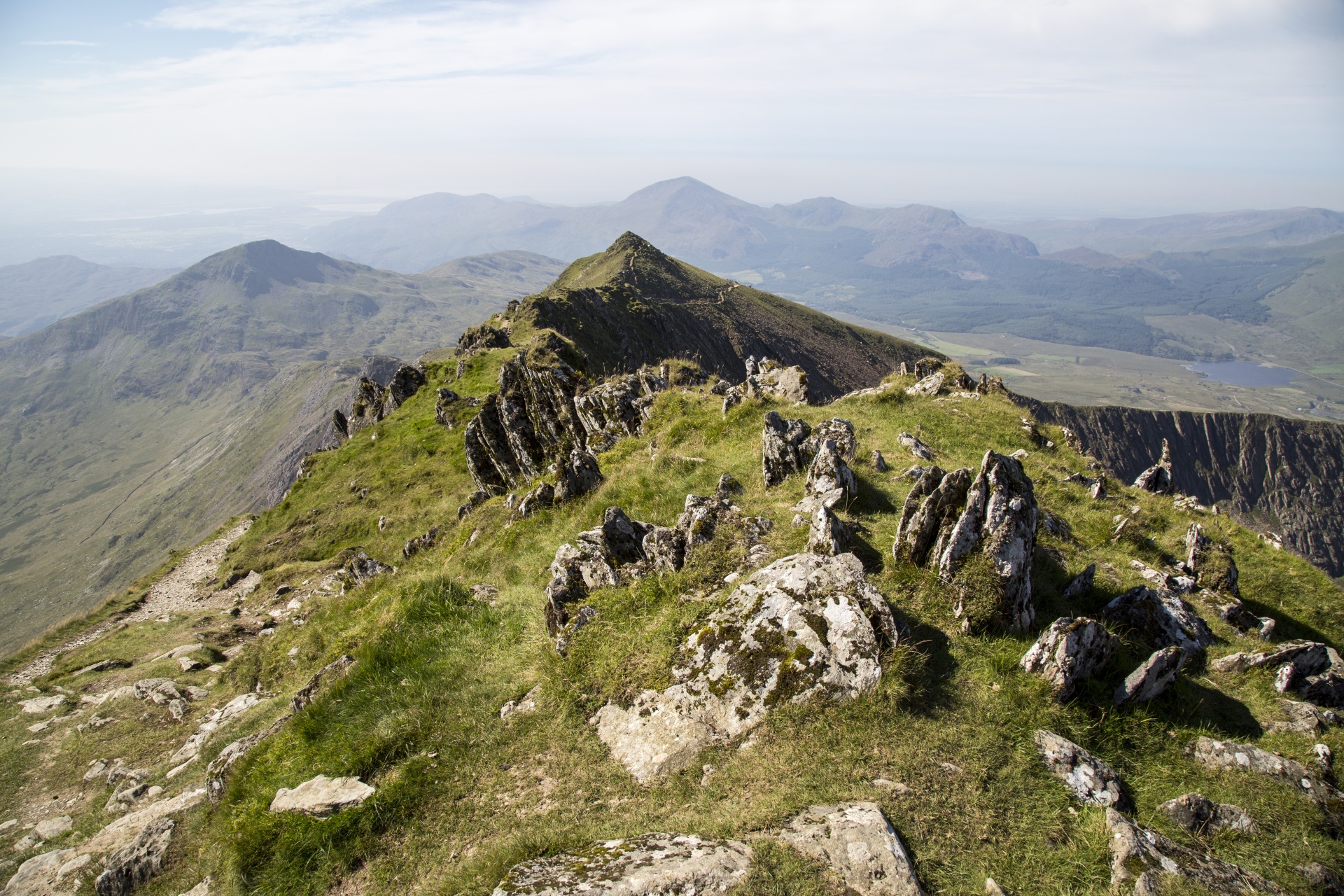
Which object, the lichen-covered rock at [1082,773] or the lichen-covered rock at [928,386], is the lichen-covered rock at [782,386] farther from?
the lichen-covered rock at [1082,773]

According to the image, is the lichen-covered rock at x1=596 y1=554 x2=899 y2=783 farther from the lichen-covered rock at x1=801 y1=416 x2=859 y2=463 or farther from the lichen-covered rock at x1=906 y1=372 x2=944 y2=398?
the lichen-covered rock at x1=906 y1=372 x2=944 y2=398

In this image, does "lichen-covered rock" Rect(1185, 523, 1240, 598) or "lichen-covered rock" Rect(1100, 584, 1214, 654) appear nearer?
"lichen-covered rock" Rect(1100, 584, 1214, 654)

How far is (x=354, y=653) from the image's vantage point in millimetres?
12406

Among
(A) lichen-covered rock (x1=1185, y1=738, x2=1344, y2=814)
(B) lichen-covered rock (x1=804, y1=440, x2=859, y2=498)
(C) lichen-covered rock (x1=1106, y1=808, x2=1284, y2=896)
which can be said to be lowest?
(A) lichen-covered rock (x1=1185, y1=738, x2=1344, y2=814)

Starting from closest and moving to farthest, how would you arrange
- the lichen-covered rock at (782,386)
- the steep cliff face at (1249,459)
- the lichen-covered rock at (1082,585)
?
the lichen-covered rock at (1082,585) → the lichen-covered rock at (782,386) → the steep cliff face at (1249,459)

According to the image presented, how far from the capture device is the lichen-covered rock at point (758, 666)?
845 centimetres

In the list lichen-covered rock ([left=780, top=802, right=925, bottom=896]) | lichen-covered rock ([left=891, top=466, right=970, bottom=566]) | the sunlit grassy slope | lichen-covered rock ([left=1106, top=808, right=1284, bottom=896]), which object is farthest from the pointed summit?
lichen-covered rock ([left=1106, top=808, right=1284, bottom=896])

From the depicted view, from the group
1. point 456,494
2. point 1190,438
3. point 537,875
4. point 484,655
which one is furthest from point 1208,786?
point 1190,438

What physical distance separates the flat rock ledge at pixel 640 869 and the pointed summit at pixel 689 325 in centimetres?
6307

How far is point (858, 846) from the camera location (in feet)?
20.7

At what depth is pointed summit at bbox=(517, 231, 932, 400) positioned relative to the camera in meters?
88.7

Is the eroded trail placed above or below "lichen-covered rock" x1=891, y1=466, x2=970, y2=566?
below

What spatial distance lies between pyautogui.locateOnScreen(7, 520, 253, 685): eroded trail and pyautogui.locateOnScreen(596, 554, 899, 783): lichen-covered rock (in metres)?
34.6

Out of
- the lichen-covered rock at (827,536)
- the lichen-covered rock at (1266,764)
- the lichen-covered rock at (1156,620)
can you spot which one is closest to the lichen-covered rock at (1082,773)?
the lichen-covered rock at (1266,764)
